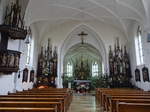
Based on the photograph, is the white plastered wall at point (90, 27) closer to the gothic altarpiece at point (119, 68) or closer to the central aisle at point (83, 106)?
the gothic altarpiece at point (119, 68)

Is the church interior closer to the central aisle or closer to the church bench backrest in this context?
the central aisle

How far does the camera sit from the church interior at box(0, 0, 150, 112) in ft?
24.8

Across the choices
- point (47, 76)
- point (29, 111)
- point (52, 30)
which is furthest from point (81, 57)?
→ point (29, 111)

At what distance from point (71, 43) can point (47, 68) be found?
282 inches

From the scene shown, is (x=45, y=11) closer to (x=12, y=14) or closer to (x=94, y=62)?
(x=12, y=14)

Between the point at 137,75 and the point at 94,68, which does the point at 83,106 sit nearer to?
the point at 137,75

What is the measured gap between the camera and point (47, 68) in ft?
50.3

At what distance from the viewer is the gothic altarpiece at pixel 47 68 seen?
1496 centimetres

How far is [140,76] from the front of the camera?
1282 centimetres

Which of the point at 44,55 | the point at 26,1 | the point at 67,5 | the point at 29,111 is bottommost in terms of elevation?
the point at 29,111

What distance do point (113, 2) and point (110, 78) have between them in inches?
325

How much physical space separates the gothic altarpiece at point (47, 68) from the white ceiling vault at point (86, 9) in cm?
458

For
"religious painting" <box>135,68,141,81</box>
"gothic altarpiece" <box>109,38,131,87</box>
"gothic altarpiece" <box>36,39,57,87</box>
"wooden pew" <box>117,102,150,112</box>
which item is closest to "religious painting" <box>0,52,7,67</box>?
"wooden pew" <box>117,102,150,112</box>

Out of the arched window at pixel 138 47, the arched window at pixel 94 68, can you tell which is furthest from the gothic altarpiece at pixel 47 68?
the arched window at pixel 94 68
